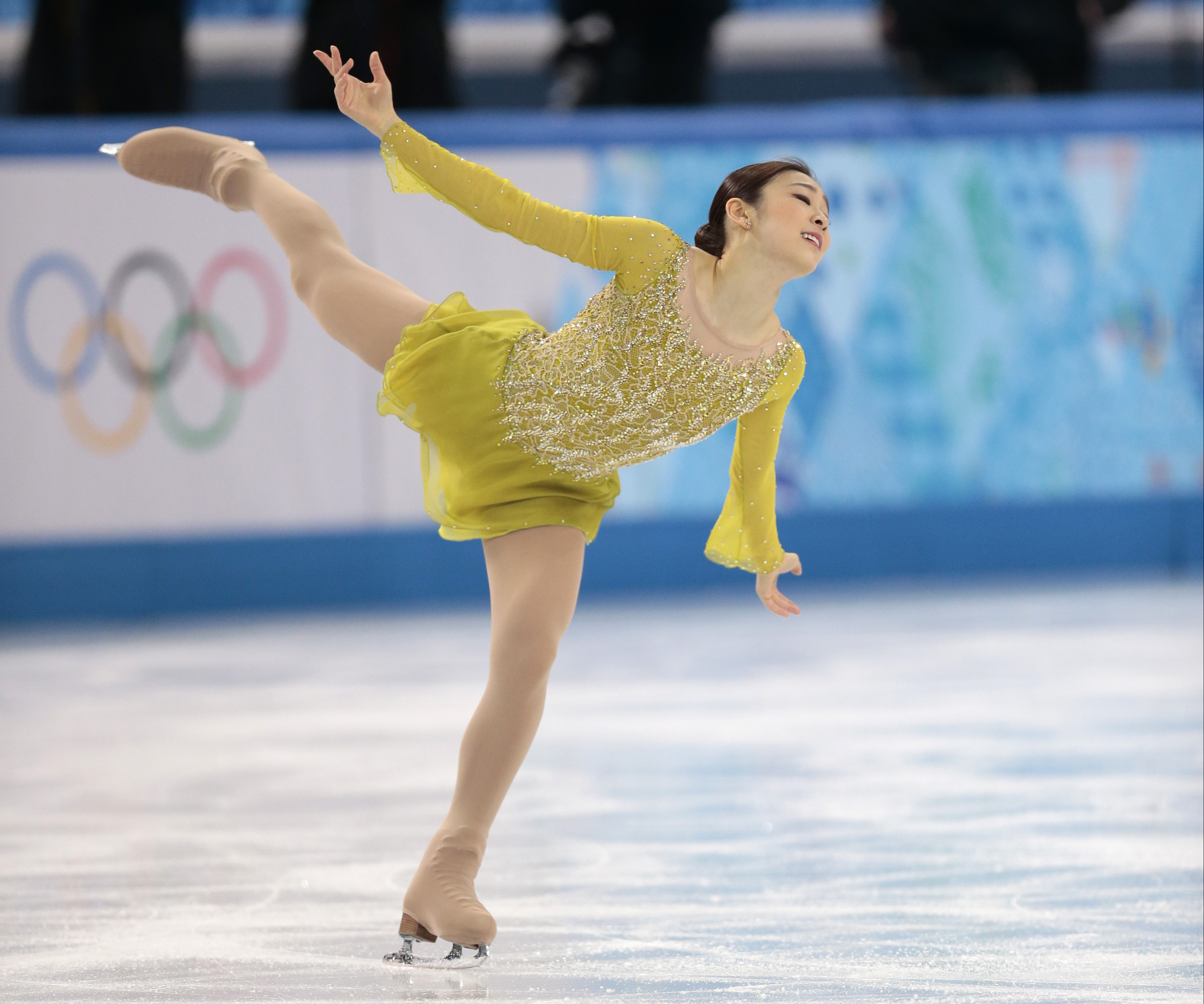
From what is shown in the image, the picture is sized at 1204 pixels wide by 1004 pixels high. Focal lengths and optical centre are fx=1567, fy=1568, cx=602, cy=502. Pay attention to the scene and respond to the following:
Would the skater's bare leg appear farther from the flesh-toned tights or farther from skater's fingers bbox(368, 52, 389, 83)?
skater's fingers bbox(368, 52, 389, 83)

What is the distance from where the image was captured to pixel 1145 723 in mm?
3584

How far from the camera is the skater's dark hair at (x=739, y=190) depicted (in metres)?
2.18

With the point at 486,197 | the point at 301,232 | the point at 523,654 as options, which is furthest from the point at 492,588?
the point at 301,232

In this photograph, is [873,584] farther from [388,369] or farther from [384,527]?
[388,369]

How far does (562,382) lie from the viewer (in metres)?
2.21

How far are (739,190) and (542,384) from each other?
386 mm

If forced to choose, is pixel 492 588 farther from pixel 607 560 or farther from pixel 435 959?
pixel 607 560

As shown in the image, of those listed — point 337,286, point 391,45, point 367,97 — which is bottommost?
point 337,286

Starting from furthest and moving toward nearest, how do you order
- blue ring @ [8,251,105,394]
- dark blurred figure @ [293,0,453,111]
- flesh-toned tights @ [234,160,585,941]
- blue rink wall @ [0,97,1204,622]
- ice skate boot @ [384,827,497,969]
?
dark blurred figure @ [293,0,453,111], blue rink wall @ [0,97,1204,622], blue ring @ [8,251,105,394], flesh-toned tights @ [234,160,585,941], ice skate boot @ [384,827,497,969]

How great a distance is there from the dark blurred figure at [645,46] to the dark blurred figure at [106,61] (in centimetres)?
189

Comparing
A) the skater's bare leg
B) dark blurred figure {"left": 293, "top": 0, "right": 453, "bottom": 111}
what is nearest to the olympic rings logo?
dark blurred figure {"left": 293, "top": 0, "right": 453, "bottom": 111}

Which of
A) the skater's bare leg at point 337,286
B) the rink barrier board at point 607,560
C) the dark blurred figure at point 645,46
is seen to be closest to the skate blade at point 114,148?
the skater's bare leg at point 337,286

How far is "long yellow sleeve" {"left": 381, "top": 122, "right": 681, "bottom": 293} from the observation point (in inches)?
81.7

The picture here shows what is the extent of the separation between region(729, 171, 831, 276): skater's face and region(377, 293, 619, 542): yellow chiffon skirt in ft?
1.27
